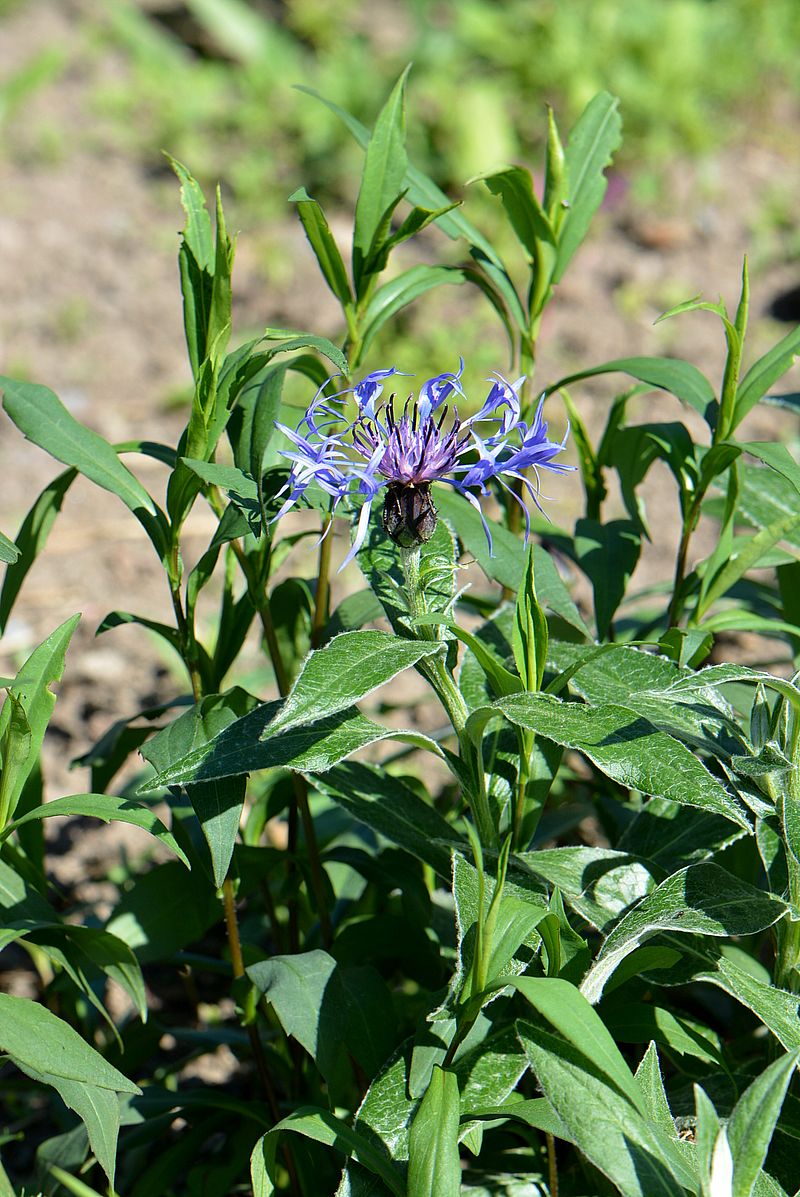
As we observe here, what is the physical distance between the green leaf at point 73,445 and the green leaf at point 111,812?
0.89 ft

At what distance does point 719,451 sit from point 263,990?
774 millimetres

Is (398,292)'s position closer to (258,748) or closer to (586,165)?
(586,165)

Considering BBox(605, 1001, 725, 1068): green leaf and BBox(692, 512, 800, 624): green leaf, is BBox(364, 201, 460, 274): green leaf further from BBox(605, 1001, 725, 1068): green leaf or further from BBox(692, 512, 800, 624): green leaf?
BBox(605, 1001, 725, 1068): green leaf

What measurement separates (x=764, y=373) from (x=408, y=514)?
1.70ft

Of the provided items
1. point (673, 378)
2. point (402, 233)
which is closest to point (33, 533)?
point (402, 233)

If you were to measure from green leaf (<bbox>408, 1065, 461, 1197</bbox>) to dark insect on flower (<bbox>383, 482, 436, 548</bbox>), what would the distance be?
502 millimetres

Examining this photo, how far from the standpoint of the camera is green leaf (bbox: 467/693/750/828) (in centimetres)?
110

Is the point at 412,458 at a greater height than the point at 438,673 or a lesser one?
greater

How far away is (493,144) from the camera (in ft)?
13.6

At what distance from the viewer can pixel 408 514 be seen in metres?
1.14

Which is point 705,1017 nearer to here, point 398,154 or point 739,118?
point 398,154

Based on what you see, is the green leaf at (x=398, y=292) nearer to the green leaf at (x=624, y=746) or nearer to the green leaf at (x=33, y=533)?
the green leaf at (x=33, y=533)

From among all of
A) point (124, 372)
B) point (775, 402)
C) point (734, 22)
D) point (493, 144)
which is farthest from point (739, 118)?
point (775, 402)

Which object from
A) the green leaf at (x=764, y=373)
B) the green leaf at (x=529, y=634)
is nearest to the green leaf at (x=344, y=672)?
the green leaf at (x=529, y=634)
